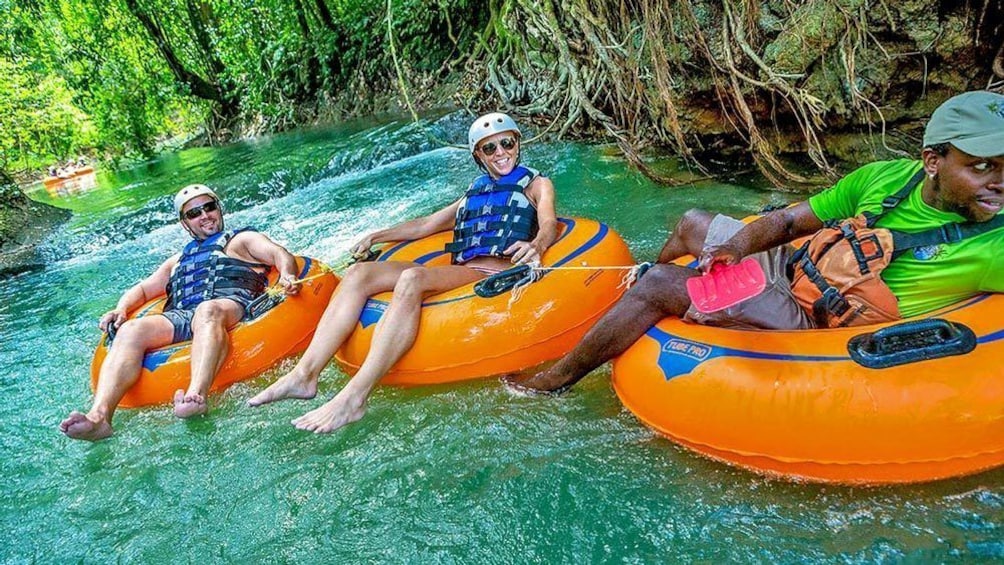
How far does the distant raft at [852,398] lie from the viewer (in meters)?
1.86

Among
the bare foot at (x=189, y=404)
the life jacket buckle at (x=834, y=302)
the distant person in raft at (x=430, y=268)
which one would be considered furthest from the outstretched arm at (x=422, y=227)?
the life jacket buckle at (x=834, y=302)

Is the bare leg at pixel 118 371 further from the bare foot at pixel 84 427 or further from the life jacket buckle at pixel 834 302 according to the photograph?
the life jacket buckle at pixel 834 302

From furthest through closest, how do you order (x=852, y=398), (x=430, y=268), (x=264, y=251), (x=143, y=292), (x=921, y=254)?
A: (x=143, y=292), (x=264, y=251), (x=430, y=268), (x=921, y=254), (x=852, y=398)

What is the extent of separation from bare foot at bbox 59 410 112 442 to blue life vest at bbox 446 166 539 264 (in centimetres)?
179

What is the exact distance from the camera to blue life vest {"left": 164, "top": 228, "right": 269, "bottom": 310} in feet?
11.8

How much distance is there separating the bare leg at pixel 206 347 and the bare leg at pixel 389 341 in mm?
529

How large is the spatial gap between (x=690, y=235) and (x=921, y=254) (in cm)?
96

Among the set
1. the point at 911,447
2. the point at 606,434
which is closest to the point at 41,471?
the point at 606,434

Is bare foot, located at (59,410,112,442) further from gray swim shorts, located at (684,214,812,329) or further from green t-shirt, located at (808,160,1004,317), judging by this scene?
green t-shirt, located at (808,160,1004,317)

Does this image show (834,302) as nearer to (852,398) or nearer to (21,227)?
(852,398)

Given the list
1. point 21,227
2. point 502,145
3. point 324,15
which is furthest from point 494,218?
point 324,15

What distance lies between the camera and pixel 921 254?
203 cm

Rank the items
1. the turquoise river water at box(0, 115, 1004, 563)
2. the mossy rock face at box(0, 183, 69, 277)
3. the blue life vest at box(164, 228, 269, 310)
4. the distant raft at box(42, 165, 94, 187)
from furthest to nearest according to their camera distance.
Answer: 1. the distant raft at box(42, 165, 94, 187)
2. the mossy rock face at box(0, 183, 69, 277)
3. the blue life vest at box(164, 228, 269, 310)
4. the turquoise river water at box(0, 115, 1004, 563)

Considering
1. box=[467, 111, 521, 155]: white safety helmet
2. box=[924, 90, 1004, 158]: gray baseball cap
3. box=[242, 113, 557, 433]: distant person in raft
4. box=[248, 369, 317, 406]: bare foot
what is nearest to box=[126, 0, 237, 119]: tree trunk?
box=[242, 113, 557, 433]: distant person in raft
